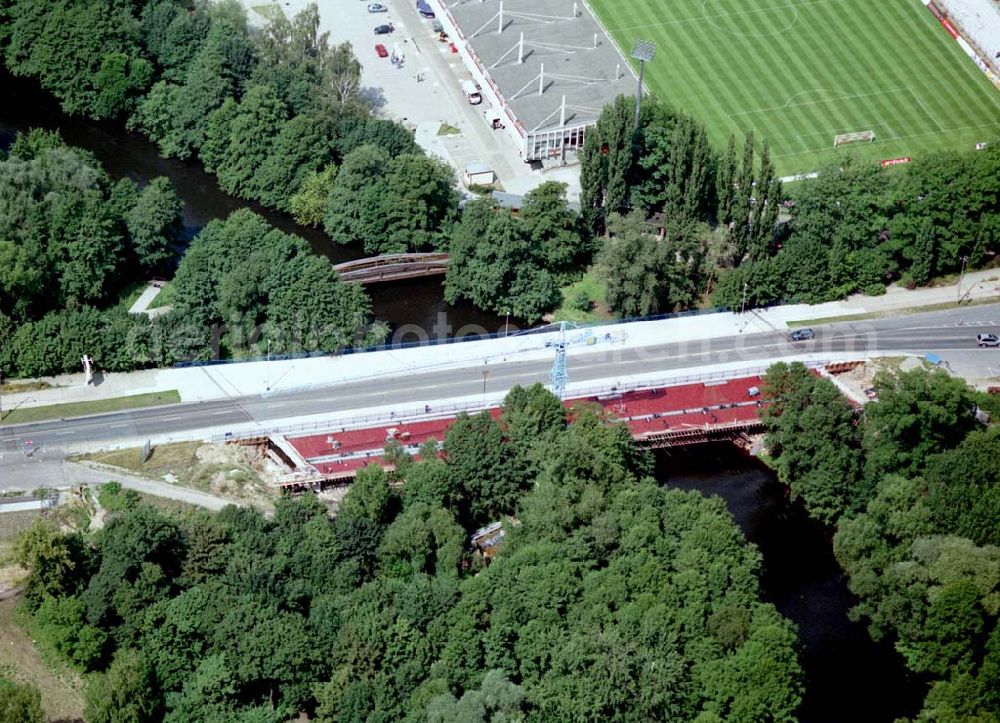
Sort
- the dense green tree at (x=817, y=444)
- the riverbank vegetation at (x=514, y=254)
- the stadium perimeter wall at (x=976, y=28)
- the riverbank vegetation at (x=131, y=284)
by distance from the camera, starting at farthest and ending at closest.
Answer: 1. the stadium perimeter wall at (x=976, y=28)
2. the riverbank vegetation at (x=514, y=254)
3. the riverbank vegetation at (x=131, y=284)
4. the dense green tree at (x=817, y=444)

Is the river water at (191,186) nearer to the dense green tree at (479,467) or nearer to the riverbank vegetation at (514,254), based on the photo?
the riverbank vegetation at (514,254)

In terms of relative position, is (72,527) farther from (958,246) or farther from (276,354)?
(958,246)

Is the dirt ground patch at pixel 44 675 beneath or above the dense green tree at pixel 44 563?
beneath

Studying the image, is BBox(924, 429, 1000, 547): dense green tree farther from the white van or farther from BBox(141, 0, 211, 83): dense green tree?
BBox(141, 0, 211, 83): dense green tree

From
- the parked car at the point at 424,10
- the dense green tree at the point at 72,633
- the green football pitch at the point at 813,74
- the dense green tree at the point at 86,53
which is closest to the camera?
the dense green tree at the point at 72,633

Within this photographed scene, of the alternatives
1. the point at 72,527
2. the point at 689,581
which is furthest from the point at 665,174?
the point at 72,527

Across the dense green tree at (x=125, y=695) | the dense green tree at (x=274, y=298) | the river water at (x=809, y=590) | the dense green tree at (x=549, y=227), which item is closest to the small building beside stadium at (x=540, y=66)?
the dense green tree at (x=549, y=227)
